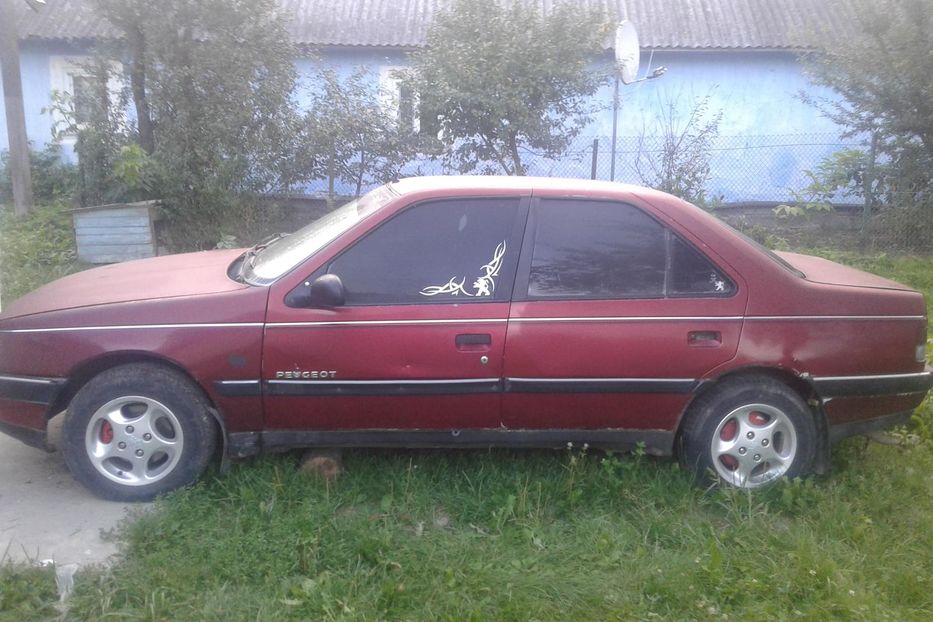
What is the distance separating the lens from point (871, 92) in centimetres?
1064

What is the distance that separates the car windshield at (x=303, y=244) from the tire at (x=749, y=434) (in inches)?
76.3

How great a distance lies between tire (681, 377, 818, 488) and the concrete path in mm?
2761

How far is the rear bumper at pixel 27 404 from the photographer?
422 cm

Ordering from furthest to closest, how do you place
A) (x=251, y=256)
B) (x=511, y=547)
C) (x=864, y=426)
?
(x=251, y=256)
(x=864, y=426)
(x=511, y=547)

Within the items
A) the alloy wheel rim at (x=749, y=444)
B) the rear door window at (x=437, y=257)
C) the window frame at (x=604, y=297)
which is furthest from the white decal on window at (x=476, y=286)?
the alloy wheel rim at (x=749, y=444)

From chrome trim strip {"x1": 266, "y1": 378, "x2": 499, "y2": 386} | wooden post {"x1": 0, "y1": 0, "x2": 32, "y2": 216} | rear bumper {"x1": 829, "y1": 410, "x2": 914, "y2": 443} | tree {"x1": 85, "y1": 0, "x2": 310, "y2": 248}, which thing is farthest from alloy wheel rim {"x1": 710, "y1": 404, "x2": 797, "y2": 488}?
wooden post {"x1": 0, "y1": 0, "x2": 32, "y2": 216}

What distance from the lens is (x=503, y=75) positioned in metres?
10.1

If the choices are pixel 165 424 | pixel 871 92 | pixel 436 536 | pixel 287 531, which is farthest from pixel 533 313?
pixel 871 92

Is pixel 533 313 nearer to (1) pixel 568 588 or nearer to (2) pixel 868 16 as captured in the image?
(1) pixel 568 588

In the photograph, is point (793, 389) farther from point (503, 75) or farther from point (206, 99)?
point (206, 99)

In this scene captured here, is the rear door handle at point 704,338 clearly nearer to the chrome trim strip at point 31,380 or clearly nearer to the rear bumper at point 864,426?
the rear bumper at point 864,426

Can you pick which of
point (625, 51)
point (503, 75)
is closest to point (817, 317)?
point (503, 75)

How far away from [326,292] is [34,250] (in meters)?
6.73

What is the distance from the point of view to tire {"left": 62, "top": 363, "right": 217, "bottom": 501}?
4.20m
